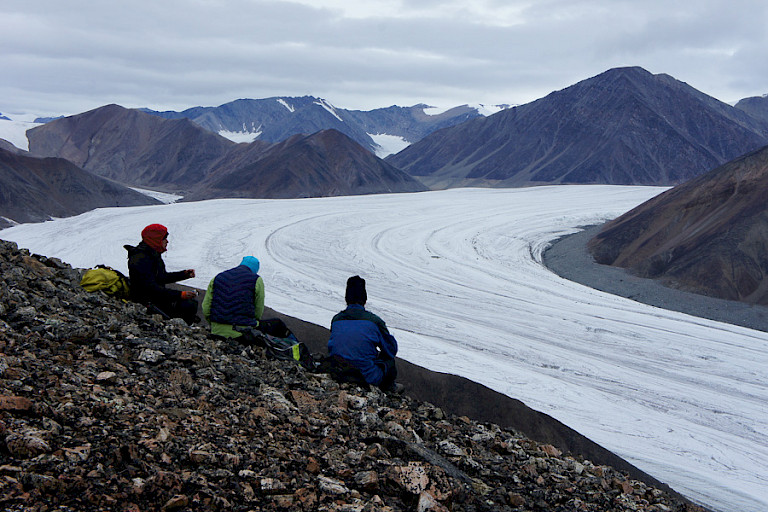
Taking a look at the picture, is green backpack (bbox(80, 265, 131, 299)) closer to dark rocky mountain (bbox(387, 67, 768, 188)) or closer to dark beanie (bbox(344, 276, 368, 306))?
dark beanie (bbox(344, 276, 368, 306))

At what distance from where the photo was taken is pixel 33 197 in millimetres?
38688

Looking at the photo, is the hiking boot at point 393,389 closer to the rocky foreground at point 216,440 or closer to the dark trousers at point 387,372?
the dark trousers at point 387,372

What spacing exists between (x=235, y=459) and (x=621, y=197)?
41.7m

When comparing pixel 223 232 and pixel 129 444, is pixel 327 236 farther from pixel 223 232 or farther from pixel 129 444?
pixel 129 444

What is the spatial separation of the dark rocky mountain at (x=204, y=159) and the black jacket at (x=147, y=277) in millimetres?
50372

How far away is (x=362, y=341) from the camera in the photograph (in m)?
6.02

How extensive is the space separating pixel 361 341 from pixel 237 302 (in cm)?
151

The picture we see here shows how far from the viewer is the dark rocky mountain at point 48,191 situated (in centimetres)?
3609

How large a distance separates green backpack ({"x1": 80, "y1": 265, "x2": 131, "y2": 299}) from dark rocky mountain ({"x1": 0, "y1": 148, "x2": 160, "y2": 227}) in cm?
2953

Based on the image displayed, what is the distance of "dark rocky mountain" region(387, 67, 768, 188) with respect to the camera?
282 ft

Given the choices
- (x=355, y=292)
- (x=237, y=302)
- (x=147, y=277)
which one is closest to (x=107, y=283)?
(x=147, y=277)

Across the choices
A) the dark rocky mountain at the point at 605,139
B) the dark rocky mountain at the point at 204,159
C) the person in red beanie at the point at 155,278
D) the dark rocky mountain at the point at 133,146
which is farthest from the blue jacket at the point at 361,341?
the dark rocky mountain at the point at 605,139

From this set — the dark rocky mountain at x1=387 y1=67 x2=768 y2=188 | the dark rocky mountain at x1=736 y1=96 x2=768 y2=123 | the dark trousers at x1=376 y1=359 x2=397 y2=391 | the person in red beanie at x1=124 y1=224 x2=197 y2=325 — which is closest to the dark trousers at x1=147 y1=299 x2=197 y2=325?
the person in red beanie at x1=124 y1=224 x2=197 y2=325

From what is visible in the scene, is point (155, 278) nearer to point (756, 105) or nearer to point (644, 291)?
point (644, 291)
